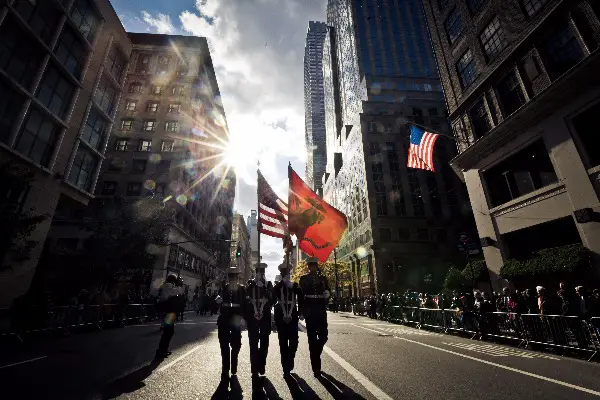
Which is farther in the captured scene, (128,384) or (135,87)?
(135,87)

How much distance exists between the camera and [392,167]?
49.3m

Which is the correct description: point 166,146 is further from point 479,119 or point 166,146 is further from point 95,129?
point 479,119

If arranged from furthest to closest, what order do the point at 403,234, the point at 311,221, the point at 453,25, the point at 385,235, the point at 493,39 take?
the point at 403,234
the point at 385,235
the point at 453,25
the point at 493,39
the point at 311,221

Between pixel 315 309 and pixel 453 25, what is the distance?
25982mm

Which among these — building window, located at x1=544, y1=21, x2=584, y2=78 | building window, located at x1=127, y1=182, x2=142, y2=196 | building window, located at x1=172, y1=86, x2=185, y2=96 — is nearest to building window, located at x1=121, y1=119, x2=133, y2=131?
building window, located at x1=172, y1=86, x2=185, y2=96

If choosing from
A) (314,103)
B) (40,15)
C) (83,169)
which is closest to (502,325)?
(83,169)

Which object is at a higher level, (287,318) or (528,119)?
(528,119)

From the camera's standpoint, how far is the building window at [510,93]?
55.3 feet

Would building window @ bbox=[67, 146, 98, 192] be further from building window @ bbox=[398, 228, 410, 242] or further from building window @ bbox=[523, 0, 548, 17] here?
building window @ bbox=[398, 228, 410, 242]

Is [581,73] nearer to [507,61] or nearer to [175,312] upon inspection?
[507,61]

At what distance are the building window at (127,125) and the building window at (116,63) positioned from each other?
53.6ft

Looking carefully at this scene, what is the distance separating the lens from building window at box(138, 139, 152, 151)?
41725 millimetres

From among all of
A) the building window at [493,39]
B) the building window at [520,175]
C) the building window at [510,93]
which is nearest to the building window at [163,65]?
the building window at [493,39]

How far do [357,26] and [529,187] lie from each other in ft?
226
